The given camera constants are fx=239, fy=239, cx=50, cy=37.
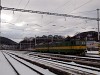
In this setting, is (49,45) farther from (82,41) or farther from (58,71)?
(58,71)

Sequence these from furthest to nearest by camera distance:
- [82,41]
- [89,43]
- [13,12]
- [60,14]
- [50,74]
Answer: [89,43]
[82,41]
[60,14]
[13,12]
[50,74]

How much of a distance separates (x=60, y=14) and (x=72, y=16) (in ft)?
8.25

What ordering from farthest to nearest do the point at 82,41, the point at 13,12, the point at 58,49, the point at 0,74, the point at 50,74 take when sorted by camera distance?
1. the point at 58,49
2. the point at 82,41
3. the point at 13,12
4. the point at 0,74
5. the point at 50,74

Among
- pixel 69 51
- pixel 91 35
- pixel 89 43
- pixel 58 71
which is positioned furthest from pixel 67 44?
pixel 91 35

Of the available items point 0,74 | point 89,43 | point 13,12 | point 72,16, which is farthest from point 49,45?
point 0,74

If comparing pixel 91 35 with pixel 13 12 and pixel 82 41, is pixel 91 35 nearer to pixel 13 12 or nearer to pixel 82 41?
pixel 82 41

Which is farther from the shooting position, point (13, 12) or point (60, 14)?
point (60, 14)

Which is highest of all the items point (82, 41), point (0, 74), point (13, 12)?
point (13, 12)

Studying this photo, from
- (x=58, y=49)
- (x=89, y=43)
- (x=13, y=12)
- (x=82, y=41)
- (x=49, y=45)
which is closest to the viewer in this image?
(x=13, y=12)

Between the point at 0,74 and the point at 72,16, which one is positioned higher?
the point at 72,16

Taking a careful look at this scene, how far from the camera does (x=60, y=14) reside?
37.3 meters

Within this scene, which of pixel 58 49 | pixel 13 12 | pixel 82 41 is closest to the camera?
pixel 13 12

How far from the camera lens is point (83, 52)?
40656 mm

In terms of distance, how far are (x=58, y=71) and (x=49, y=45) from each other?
128 ft
